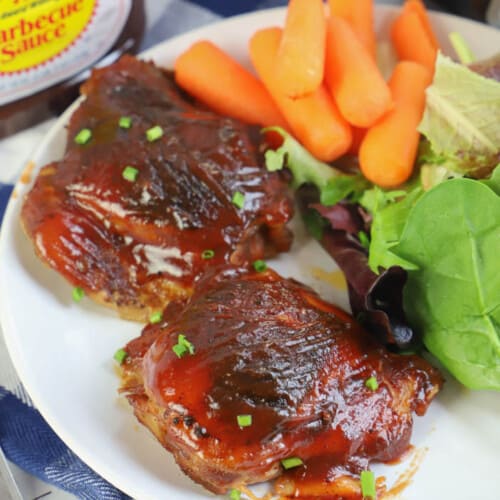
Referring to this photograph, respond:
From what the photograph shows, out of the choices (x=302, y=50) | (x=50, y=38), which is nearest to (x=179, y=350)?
(x=302, y=50)

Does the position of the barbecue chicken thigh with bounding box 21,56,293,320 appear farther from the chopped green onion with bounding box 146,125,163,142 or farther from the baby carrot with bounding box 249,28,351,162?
the baby carrot with bounding box 249,28,351,162

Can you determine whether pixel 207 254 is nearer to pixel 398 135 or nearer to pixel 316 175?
pixel 316 175

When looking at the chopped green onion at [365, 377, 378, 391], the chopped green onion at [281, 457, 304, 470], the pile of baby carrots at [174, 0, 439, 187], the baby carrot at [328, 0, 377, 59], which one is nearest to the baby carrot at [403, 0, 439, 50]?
the pile of baby carrots at [174, 0, 439, 187]

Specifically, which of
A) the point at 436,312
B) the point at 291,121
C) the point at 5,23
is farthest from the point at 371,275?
the point at 5,23

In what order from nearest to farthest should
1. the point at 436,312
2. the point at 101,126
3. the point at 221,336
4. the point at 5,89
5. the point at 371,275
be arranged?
the point at 221,336 → the point at 436,312 → the point at 371,275 → the point at 101,126 → the point at 5,89

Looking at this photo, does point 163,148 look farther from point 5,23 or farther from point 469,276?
point 469,276

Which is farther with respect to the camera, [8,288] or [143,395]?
[8,288]
